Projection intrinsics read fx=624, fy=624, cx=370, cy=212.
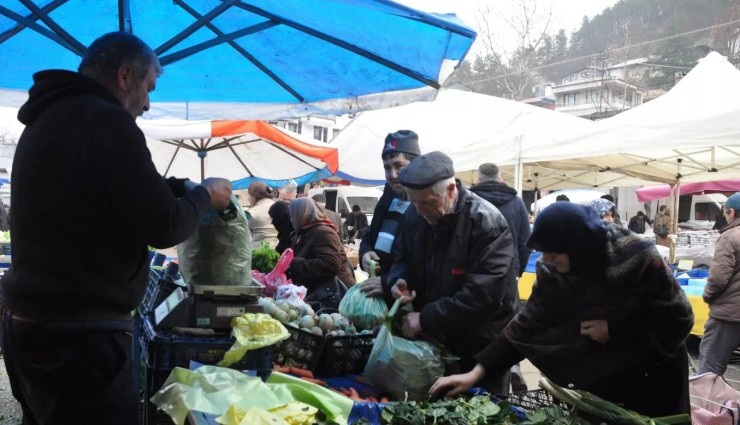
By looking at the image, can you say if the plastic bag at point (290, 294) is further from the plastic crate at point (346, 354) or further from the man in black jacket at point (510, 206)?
the man in black jacket at point (510, 206)

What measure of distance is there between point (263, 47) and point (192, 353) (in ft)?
7.15

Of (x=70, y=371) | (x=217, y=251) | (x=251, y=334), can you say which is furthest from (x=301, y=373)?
(x=70, y=371)

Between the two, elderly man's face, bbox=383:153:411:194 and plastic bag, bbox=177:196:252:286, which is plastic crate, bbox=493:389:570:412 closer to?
plastic bag, bbox=177:196:252:286

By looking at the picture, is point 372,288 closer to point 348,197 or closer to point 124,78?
point 124,78

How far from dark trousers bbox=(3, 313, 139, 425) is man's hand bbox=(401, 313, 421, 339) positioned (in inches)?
50.4

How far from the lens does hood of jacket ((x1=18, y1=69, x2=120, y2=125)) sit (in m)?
1.97

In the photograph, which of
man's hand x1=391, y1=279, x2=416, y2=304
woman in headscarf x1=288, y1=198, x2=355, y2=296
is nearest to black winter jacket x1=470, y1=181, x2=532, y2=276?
woman in headscarf x1=288, y1=198, x2=355, y2=296

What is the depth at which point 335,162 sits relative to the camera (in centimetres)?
865

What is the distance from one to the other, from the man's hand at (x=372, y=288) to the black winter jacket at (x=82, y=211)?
58.2 inches

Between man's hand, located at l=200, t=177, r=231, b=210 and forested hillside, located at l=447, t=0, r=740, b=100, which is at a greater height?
forested hillside, located at l=447, t=0, r=740, b=100

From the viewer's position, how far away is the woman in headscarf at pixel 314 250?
4598 mm

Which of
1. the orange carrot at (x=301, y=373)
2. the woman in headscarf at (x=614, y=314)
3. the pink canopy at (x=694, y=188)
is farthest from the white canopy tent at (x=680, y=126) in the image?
the pink canopy at (x=694, y=188)

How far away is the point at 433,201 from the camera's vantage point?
110 inches

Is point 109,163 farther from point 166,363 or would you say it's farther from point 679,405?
point 679,405
